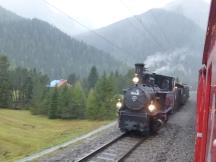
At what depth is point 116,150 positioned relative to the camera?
1648 cm

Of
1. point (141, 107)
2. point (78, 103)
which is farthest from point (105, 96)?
point (141, 107)

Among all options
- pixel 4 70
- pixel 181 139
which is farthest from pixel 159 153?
pixel 4 70

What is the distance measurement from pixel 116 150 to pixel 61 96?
208 ft

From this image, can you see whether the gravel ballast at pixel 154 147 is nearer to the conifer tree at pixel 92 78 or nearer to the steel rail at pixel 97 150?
the steel rail at pixel 97 150

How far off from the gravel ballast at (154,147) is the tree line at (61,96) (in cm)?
3348

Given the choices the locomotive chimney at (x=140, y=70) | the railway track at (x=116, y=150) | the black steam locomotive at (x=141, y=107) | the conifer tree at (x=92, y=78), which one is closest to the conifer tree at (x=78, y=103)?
the conifer tree at (x=92, y=78)

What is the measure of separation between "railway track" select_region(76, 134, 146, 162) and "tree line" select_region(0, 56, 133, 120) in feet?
117

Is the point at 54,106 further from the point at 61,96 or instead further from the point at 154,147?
the point at 154,147

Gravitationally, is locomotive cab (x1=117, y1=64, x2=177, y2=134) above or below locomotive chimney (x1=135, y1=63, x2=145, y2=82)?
below

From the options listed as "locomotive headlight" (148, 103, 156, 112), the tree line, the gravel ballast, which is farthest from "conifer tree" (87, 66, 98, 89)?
"locomotive headlight" (148, 103, 156, 112)

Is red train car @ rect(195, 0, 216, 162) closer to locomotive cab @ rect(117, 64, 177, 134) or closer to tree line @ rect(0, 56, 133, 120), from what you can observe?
locomotive cab @ rect(117, 64, 177, 134)

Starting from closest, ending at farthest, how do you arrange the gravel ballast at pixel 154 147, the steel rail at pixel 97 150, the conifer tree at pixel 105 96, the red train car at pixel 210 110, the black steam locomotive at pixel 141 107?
the red train car at pixel 210 110 → the steel rail at pixel 97 150 → the gravel ballast at pixel 154 147 → the black steam locomotive at pixel 141 107 → the conifer tree at pixel 105 96

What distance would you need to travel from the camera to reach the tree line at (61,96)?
211 ft

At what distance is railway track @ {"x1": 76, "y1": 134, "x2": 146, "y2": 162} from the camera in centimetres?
1456
